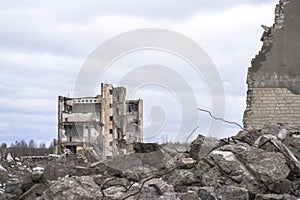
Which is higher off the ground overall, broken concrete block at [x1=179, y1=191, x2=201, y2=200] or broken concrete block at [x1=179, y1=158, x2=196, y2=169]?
broken concrete block at [x1=179, y1=158, x2=196, y2=169]

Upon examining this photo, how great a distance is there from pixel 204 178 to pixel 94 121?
16.4 m

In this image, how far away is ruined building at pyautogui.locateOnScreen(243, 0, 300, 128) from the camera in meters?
9.91

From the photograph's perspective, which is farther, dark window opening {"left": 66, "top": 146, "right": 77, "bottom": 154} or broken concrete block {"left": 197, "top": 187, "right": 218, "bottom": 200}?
dark window opening {"left": 66, "top": 146, "right": 77, "bottom": 154}

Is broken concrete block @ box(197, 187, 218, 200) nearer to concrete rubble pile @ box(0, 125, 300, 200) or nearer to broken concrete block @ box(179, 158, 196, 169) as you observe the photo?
concrete rubble pile @ box(0, 125, 300, 200)

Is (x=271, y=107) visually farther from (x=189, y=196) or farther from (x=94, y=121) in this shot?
(x=94, y=121)

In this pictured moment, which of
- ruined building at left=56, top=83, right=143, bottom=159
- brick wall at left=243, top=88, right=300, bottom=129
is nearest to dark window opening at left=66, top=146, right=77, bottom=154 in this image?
ruined building at left=56, top=83, right=143, bottom=159

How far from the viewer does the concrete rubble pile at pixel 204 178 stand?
4.59 metres

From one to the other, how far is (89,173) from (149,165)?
2.70 ft

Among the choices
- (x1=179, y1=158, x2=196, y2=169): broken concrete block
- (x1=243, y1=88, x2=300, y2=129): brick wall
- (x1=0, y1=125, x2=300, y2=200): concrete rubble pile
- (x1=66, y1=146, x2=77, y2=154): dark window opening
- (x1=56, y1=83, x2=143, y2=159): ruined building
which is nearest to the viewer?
(x1=0, y1=125, x2=300, y2=200): concrete rubble pile

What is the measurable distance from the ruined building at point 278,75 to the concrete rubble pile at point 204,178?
367cm

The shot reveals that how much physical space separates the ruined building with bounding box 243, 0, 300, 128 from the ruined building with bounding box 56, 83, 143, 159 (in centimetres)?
890

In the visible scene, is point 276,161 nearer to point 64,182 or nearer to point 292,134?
point 292,134

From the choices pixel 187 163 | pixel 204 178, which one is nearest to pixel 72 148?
pixel 187 163

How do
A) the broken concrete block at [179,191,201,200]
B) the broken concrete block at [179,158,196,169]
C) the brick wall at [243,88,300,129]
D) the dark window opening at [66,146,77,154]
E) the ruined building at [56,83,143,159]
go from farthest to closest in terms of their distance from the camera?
1. the dark window opening at [66,146,77,154]
2. the ruined building at [56,83,143,159]
3. the brick wall at [243,88,300,129]
4. the broken concrete block at [179,158,196,169]
5. the broken concrete block at [179,191,201,200]
